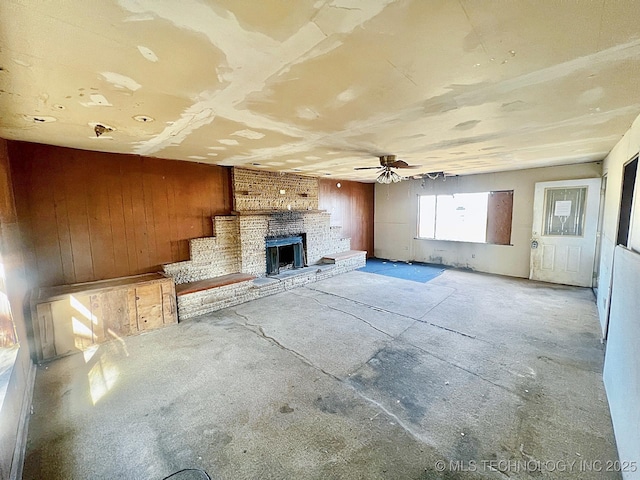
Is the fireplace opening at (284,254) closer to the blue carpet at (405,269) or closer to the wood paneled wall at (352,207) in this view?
the wood paneled wall at (352,207)

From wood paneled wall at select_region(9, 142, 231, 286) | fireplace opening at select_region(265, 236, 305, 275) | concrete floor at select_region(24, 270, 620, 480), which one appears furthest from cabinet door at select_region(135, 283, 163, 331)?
fireplace opening at select_region(265, 236, 305, 275)

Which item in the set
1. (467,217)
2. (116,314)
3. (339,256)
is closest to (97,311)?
(116,314)

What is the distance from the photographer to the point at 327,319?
12.6 ft

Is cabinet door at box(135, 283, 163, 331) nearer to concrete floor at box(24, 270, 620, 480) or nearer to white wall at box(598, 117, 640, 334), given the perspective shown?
concrete floor at box(24, 270, 620, 480)

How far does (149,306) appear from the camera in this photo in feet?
11.7

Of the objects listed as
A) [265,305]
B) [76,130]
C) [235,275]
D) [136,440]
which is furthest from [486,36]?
[235,275]

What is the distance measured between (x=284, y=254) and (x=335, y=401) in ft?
13.1

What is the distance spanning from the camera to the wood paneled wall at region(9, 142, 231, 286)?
3.14 m

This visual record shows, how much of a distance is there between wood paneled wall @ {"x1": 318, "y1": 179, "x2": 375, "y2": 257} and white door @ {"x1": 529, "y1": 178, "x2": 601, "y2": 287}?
4086 mm

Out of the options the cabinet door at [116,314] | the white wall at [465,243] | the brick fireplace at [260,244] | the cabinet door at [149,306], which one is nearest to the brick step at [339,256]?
the brick fireplace at [260,244]

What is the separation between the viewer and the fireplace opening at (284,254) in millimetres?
5500

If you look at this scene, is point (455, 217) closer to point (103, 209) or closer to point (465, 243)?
point (465, 243)

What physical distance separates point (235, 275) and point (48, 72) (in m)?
3.73

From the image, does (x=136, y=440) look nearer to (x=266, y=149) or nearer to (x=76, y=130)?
(x=76, y=130)
